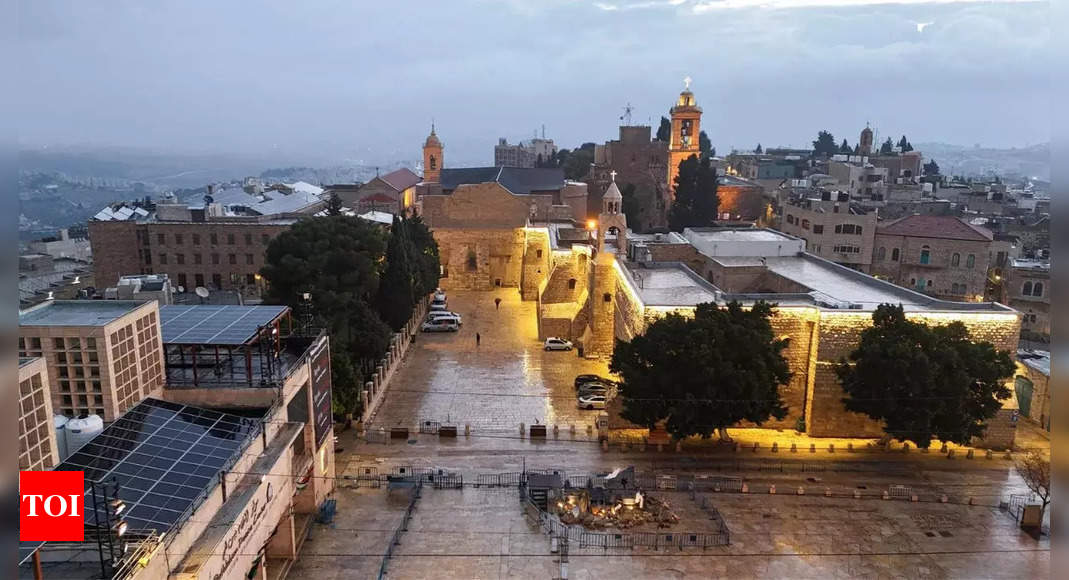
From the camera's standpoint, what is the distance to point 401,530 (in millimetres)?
18250

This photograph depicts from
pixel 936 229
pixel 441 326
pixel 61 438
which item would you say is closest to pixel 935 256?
pixel 936 229

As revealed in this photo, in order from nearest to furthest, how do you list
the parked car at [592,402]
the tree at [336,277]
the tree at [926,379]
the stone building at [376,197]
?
the tree at [926,379] → the parked car at [592,402] → the tree at [336,277] → the stone building at [376,197]

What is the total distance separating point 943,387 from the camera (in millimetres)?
Result: 21750

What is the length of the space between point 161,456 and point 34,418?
2.91 meters

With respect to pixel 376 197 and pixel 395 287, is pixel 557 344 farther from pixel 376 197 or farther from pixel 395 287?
pixel 376 197

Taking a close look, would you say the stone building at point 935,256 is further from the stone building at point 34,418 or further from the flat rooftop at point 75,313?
the stone building at point 34,418

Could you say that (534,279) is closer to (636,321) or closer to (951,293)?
(636,321)

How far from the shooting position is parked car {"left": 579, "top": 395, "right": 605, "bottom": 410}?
26.8 metres

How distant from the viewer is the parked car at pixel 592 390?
27328 mm

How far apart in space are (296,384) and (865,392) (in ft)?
59.1

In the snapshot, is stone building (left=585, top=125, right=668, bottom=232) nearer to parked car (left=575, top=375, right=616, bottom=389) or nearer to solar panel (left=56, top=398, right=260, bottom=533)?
parked car (left=575, top=375, right=616, bottom=389)

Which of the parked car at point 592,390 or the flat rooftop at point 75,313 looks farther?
the parked car at point 592,390

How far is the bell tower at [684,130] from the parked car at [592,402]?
38.6m

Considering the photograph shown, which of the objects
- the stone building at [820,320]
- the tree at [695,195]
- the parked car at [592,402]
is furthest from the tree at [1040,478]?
the tree at [695,195]
